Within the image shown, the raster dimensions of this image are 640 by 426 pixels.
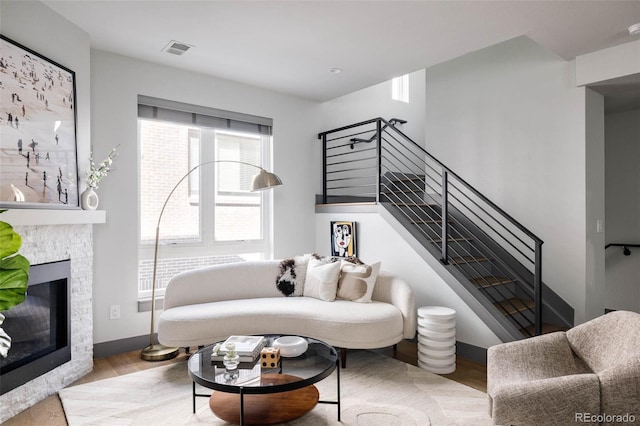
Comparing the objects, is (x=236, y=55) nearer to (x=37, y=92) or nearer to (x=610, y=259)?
(x=37, y=92)

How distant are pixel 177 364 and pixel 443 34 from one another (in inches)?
135

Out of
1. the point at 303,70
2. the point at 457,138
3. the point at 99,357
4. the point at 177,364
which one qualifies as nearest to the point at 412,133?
the point at 457,138

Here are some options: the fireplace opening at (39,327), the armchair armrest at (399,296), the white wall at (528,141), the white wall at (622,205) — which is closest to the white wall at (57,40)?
the fireplace opening at (39,327)

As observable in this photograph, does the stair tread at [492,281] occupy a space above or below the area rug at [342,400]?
above

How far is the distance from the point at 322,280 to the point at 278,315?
563 millimetres

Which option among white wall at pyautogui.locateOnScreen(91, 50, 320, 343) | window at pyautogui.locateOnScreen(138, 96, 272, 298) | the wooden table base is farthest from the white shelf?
the wooden table base

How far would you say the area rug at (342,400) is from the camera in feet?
7.69

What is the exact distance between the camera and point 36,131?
2.62m

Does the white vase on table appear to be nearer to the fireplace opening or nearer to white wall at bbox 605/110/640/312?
the fireplace opening

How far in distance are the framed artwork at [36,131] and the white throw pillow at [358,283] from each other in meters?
2.26

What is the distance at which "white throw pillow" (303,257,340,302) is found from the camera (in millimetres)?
3510

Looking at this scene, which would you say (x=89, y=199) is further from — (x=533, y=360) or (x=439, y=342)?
(x=533, y=360)

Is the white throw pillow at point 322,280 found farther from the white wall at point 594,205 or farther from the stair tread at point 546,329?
the white wall at point 594,205

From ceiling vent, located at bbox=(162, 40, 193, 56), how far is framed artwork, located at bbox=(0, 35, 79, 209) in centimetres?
78
